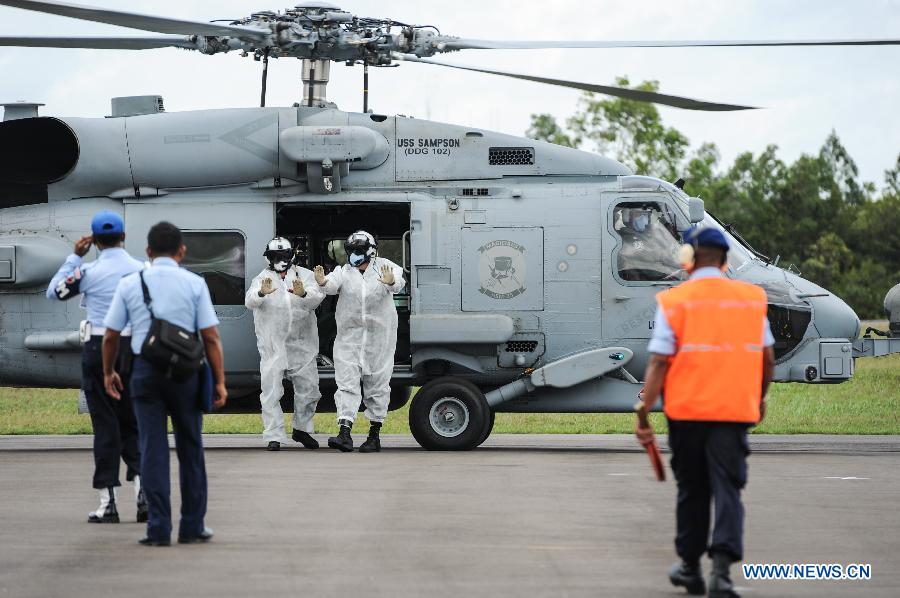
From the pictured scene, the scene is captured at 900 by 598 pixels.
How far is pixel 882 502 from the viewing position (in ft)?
37.2

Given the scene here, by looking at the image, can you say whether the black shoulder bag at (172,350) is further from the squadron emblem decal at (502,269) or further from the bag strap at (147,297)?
the squadron emblem decal at (502,269)

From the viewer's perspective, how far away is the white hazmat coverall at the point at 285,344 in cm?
1598

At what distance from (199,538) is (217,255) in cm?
753

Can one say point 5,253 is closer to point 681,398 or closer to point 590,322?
point 590,322

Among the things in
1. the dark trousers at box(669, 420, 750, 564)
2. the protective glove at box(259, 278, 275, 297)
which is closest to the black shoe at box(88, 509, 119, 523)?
the dark trousers at box(669, 420, 750, 564)

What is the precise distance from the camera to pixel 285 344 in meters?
16.1

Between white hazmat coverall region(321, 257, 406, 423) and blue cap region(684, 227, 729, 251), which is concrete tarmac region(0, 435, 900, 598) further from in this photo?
blue cap region(684, 227, 729, 251)

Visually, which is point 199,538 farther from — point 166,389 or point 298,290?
point 298,290

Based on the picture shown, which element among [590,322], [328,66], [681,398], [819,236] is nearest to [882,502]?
[681,398]

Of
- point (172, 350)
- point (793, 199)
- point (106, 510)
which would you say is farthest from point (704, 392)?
point (793, 199)

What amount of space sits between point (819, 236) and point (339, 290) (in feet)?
284

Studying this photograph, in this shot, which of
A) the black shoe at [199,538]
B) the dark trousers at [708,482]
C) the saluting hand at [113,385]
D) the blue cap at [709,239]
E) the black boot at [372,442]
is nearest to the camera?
the dark trousers at [708,482]

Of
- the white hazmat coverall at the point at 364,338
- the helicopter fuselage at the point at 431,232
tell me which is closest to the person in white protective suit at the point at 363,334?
the white hazmat coverall at the point at 364,338

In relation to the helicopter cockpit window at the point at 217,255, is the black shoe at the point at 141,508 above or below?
below
